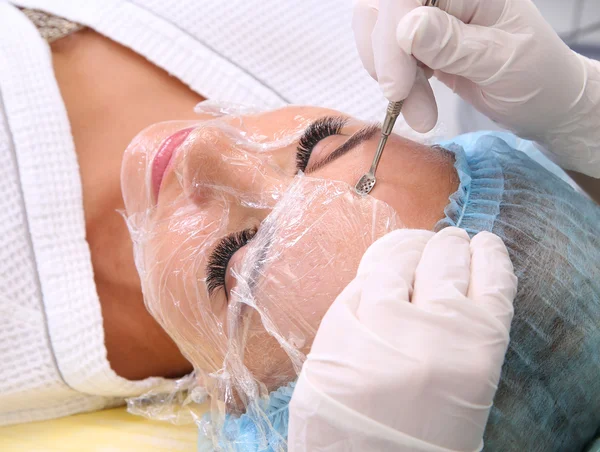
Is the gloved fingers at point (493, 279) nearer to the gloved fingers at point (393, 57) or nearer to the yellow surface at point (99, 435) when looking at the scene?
the gloved fingers at point (393, 57)

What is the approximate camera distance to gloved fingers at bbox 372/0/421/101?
93 cm

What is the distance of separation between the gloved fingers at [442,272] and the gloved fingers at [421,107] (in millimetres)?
286

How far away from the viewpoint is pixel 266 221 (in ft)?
3.06

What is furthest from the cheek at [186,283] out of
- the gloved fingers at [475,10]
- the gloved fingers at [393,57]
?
the gloved fingers at [475,10]

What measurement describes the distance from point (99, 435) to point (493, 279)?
99cm

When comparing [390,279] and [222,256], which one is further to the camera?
[222,256]

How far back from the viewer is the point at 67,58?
1449mm

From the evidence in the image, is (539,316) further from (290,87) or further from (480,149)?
(290,87)

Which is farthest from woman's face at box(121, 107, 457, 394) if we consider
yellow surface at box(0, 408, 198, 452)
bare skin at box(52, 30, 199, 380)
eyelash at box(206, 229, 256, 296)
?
yellow surface at box(0, 408, 198, 452)

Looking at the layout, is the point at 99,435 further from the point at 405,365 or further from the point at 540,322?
the point at 540,322

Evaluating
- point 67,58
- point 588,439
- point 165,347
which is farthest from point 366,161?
point 67,58

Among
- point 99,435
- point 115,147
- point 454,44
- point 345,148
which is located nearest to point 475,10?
point 454,44

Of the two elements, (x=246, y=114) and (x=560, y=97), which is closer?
(x=560, y=97)

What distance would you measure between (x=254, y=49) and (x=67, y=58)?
51 cm
